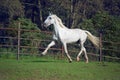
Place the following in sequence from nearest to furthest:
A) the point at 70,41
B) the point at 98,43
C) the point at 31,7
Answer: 1. the point at 70,41
2. the point at 98,43
3. the point at 31,7

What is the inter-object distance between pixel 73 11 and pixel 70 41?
71.3 ft

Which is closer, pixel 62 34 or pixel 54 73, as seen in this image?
pixel 54 73

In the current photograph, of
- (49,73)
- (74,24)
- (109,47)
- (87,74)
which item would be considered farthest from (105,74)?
(74,24)

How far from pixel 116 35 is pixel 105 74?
11.2 metres

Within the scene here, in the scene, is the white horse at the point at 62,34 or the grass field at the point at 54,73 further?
the white horse at the point at 62,34

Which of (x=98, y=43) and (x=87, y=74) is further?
(x=98, y=43)

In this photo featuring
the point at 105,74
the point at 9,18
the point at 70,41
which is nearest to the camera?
the point at 105,74

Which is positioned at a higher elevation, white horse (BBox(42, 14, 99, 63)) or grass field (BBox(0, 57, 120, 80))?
white horse (BBox(42, 14, 99, 63))

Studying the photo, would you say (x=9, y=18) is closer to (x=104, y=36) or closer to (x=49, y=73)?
(x=104, y=36)

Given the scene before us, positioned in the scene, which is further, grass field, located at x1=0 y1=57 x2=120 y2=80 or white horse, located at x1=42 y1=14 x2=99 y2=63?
white horse, located at x1=42 y1=14 x2=99 y2=63

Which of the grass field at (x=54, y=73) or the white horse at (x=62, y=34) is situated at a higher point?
the white horse at (x=62, y=34)

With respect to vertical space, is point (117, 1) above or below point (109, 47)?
above

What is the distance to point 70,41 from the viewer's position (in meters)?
16.2

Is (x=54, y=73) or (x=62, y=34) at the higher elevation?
(x=62, y=34)
